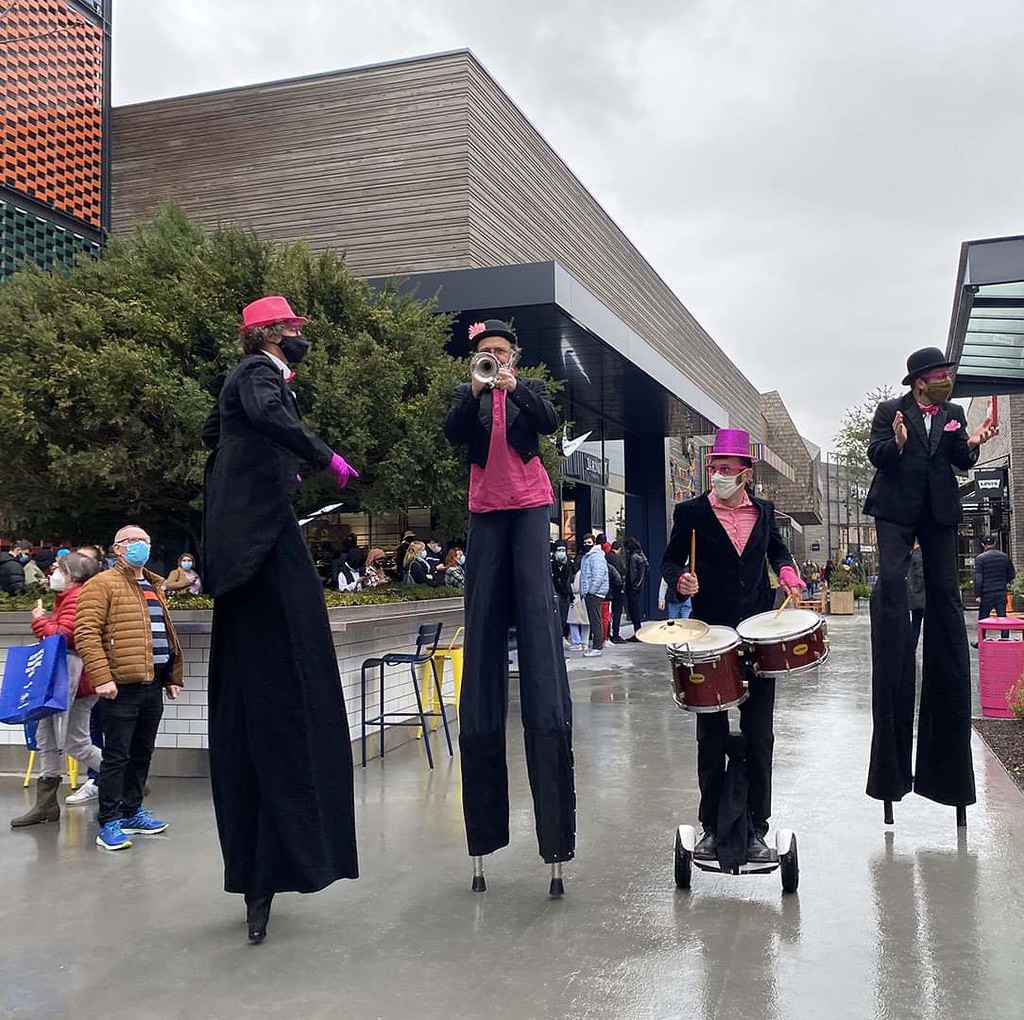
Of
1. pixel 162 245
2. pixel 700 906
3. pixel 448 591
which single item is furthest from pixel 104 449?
pixel 700 906

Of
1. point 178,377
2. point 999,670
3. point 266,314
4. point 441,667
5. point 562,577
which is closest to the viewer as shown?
point 266,314

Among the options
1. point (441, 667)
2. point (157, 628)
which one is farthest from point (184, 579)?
point (157, 628)

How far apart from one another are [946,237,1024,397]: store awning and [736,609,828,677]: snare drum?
5109 mm

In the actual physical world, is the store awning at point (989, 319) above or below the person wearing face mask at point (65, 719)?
above

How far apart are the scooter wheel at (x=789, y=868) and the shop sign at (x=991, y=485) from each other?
24655mm

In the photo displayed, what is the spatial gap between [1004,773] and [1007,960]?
319 centimetres

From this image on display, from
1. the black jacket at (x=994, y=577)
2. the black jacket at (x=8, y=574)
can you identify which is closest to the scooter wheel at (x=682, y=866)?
the black jacket at (x=8, y=574)

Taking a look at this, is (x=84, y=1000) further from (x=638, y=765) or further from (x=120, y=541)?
(x=638, y=765)

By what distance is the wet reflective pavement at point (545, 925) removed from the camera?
3.02 meters

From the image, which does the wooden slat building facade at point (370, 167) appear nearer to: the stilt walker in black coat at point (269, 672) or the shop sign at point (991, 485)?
the stilt walker in black coat at point (269, 672)

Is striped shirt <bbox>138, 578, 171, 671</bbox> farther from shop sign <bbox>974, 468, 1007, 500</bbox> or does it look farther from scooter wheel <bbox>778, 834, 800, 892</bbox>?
shop sign <bbox>974, 468, 1007, 500</bbox>

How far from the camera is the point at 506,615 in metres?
4.07

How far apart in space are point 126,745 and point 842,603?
880 inches

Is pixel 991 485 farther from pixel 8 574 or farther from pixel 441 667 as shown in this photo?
pixel 8 574
